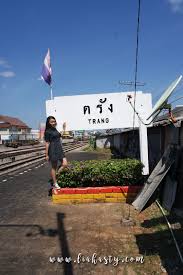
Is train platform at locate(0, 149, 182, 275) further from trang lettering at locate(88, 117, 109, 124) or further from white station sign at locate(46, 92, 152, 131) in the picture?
trang lettering at locate(88, 117, 109, 124)

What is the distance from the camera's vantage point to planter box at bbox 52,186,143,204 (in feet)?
26.2

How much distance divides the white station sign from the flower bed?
1.32m

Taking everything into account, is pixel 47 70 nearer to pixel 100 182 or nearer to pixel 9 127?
pixel 100 182

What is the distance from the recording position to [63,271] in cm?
436

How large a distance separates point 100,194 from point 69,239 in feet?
8.52

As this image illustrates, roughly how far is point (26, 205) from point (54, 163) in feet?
4.09

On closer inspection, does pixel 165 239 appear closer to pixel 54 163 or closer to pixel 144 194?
pixel 144 194

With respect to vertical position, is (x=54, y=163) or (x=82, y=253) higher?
(x=54, y=163)

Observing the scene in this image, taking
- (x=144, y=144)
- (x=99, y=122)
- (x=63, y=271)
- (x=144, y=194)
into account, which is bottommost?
(x=63, y=271)

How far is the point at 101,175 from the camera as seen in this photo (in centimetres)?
825

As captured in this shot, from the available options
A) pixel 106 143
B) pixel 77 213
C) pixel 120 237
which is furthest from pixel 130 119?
pixel 106 143

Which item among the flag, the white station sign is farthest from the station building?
the white station sign

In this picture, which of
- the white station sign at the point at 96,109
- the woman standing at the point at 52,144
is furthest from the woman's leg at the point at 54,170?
the white station sign at the point at 96,109

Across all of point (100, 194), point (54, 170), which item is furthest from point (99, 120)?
point (100, 194)
